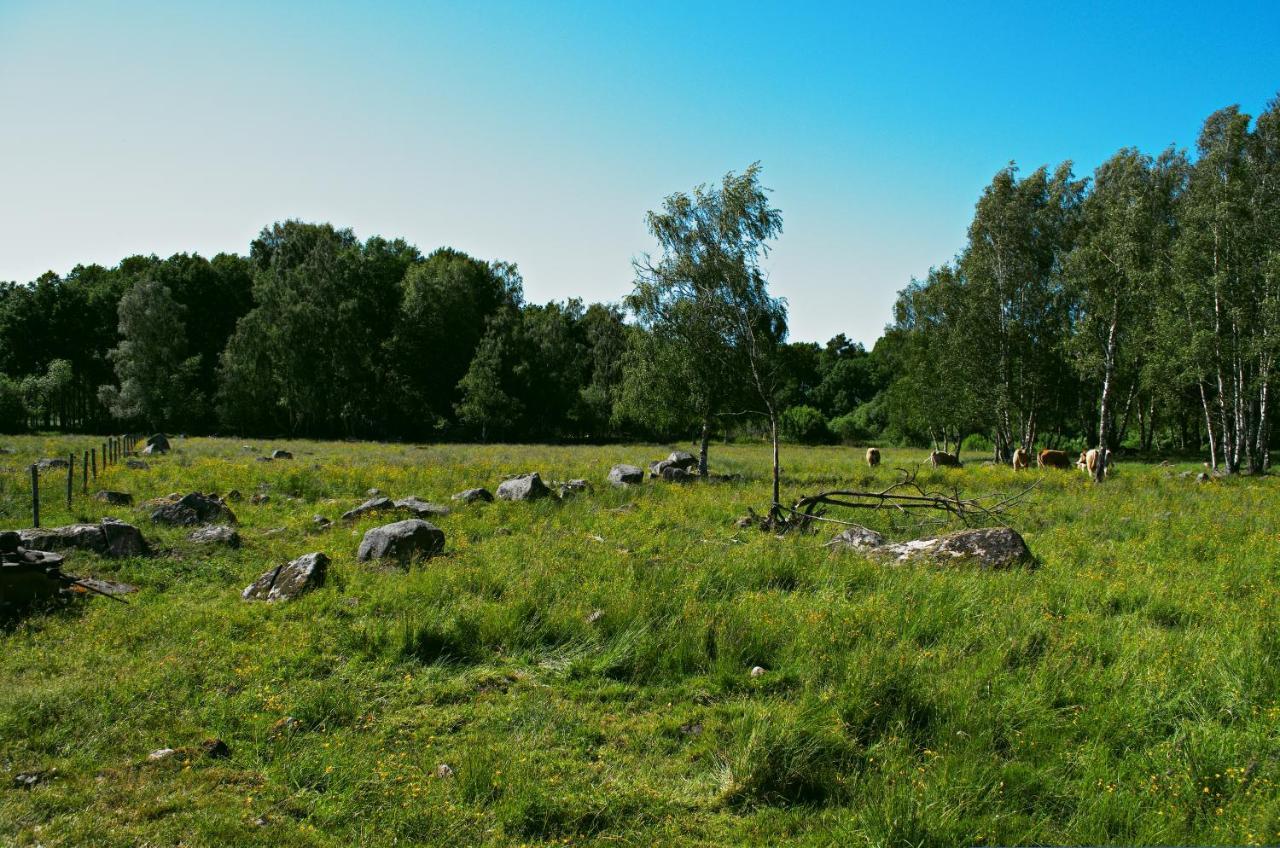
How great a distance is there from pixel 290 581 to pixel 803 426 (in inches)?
2615

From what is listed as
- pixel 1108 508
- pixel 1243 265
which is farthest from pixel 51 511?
pixel 1243 265

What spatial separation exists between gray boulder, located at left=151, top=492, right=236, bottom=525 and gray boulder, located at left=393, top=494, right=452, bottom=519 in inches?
136

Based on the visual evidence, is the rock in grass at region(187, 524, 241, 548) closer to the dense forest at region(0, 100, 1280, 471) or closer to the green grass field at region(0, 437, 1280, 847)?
the green grass field at region(0, 437, 1280, 847)

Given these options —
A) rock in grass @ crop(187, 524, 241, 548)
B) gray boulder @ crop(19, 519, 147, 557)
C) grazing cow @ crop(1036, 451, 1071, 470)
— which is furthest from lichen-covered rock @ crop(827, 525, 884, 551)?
grazing cow @ crop(1036, 451, 1071, 470)

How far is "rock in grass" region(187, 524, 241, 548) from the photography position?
1260 cm

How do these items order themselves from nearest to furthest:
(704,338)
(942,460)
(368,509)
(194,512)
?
(194,512) < (368,509) < (704,338) < (942,460)

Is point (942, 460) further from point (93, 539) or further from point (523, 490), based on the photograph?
point (93, 539)

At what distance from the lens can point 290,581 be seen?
31.9 feet

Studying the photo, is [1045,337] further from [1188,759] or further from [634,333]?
[1188,759]

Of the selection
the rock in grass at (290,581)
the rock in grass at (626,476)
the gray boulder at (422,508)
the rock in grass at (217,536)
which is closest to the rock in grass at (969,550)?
the rock in grass at (290,581)

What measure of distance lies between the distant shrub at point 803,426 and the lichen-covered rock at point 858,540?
58.7m

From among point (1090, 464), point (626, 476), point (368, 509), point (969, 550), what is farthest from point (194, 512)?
point (1090, 464)

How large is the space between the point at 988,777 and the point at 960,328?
3819 centimetres

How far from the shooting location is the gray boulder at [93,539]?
11297 mm
